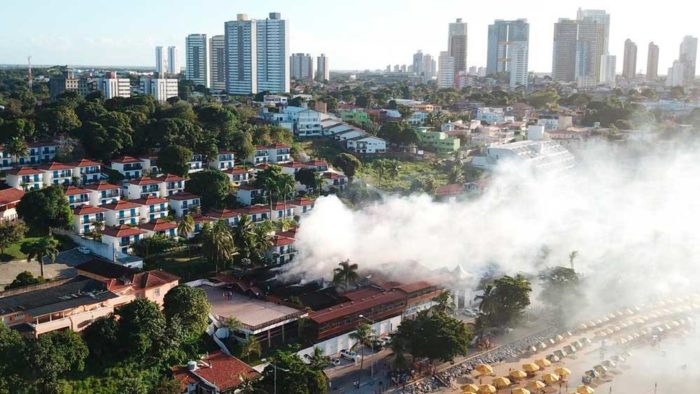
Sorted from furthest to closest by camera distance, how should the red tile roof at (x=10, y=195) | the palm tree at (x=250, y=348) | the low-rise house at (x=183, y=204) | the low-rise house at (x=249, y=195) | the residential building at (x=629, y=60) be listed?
the residential building at (x=629, y=60) → the low-rise house at (x=249, y=195) → the low-rise house at (x=183, y=204) → the red tile roof at (x=10, y=195) → the palm tree at (x=250, y=348)

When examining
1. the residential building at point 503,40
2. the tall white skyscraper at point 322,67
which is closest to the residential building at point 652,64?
the residential building at point 503,40

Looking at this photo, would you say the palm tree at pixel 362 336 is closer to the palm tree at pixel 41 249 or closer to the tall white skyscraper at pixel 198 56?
the palm tree at pixel 41 249

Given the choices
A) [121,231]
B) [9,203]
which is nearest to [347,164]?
[121,231]

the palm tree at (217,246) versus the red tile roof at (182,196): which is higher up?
the red tile roof at (182,196)

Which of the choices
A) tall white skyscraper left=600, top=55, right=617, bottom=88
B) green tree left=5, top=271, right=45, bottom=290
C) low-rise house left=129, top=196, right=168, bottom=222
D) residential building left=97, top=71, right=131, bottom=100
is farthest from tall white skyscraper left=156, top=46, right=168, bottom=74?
green tree left=5, top=271, right=45, bottom=290

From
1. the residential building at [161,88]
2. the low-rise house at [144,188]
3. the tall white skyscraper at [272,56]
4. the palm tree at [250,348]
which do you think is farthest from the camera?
the tall white skyscraper at [272,56]

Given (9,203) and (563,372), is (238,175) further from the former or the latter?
(563,372)

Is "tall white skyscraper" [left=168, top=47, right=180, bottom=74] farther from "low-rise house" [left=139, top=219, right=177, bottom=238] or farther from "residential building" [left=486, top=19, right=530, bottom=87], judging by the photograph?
"low-rise house" [left=139, top=219, right=177, bottom=238]

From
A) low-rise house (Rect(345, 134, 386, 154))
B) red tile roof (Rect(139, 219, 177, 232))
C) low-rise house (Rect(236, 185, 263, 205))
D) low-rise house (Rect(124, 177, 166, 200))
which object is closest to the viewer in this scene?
red tile roof (Rect(139, 219, 177, 232))
